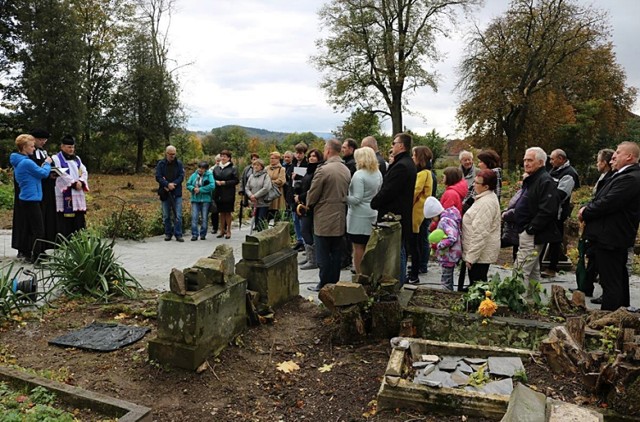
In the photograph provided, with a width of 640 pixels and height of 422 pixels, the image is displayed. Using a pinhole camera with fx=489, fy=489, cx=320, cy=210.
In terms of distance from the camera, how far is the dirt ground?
12.0ft

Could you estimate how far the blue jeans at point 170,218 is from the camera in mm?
9930

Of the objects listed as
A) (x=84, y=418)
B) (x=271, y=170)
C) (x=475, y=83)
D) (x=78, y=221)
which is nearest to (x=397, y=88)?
(x=475, y=83)

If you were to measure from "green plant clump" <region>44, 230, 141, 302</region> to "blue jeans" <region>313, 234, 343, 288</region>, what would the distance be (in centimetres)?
232

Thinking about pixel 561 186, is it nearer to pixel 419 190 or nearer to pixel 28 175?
pixel 419 190

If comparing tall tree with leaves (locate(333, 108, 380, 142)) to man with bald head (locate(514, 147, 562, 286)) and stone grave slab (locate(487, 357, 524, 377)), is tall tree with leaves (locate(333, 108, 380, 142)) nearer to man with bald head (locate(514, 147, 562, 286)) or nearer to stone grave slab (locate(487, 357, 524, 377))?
man with bald head (locate(514, 147, 562, 286))

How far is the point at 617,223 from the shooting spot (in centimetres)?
528

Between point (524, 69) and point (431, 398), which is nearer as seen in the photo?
point (431, 398)

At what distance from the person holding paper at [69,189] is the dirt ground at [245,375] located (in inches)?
123

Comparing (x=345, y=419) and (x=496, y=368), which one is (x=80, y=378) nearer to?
(x=345, y=419)

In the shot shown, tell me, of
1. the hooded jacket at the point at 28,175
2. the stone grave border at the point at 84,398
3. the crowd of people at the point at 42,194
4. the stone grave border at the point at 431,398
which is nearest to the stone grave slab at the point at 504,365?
the stone grave border at the point at 431,398

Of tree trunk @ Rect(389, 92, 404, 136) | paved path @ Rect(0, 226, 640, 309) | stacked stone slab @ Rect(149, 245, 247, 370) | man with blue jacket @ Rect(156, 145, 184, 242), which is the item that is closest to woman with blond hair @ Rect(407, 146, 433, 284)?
paved path @ Rect(0, 226, 640, 309)

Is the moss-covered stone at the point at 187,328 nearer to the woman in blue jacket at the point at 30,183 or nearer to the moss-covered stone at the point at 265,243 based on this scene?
the moss-covered stone at the point at 265,243

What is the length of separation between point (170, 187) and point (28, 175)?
2.68 metres

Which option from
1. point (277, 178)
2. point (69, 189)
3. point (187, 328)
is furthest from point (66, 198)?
point (187, 328)
